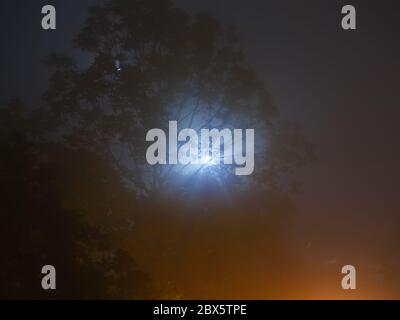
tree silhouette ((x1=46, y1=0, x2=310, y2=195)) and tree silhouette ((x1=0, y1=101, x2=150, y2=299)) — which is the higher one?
tree silhouette ((x1=46, y1=0, x2=310, y2=195))

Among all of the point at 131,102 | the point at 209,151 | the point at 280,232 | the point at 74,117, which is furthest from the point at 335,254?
the point at 74,117

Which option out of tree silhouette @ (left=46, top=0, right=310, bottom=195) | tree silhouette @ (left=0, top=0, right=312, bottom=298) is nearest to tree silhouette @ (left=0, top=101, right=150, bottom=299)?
tree silhouette @ (left=0, top=0, right=312, bottom=298)

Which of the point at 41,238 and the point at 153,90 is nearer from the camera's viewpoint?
the point at 41,238

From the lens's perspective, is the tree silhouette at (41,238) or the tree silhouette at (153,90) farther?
the tree silhouette at (153,90)

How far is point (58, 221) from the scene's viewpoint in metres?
7.68

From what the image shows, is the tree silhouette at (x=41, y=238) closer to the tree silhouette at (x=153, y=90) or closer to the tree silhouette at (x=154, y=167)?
the tree silhouette at (x=154, y=167)

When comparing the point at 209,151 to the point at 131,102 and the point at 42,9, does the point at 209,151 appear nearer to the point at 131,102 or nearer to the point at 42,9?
the point at 131,102

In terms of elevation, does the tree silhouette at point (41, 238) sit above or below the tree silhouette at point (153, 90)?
below

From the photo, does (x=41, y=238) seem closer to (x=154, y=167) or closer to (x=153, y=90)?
(x=154, y=167)

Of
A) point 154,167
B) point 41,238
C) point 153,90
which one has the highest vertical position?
point 153,90

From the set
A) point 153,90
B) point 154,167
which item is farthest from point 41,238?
point 153,90

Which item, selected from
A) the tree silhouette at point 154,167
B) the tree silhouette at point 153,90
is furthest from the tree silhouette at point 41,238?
the tree silhouette at point 153,90

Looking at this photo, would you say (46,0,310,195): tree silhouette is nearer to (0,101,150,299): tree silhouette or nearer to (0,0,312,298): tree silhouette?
(0,0,312,298): tree silhouette

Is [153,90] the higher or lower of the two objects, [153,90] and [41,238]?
the higher
